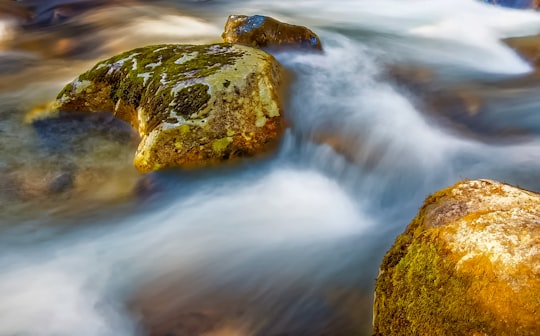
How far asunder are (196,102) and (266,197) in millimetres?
1476

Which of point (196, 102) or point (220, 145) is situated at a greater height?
point (196, 102)

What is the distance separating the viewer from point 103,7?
43.0 feet

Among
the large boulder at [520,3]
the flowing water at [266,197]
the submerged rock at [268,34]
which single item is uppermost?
the large boulder at [520,3]

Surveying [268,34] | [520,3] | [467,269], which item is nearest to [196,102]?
[268,34]

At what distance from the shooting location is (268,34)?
784 cm

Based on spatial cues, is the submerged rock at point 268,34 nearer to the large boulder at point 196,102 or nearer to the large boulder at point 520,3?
the large boulder at point 196,102

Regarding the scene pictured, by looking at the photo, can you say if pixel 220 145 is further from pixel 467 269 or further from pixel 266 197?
pixel 467 269

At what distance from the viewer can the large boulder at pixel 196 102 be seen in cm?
540

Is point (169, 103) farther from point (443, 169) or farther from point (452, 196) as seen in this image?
point (452, 196)

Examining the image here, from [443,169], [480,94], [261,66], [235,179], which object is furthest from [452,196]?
[480,94]

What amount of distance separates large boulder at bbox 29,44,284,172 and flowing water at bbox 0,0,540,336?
9.1 inches

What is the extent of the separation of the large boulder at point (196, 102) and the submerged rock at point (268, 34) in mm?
1293

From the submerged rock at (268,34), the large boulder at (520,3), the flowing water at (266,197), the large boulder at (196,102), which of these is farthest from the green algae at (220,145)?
the large boulder at (520,3)

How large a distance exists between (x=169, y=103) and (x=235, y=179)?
1301 millimetres
